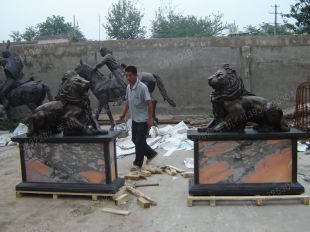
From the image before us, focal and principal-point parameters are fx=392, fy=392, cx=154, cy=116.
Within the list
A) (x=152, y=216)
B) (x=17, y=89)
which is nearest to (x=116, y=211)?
(x=152, y=216)

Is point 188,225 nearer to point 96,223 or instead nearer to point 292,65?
point 96,223

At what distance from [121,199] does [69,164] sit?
839mm

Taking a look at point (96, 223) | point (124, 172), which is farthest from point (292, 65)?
point (96, 223)

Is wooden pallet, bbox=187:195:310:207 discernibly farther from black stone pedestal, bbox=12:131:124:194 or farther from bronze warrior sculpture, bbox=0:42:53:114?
bronze warrior sculpture, bbox=0:42:53:114

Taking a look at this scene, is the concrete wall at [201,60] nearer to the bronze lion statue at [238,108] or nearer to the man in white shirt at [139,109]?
the man in white shirt at [139,109]

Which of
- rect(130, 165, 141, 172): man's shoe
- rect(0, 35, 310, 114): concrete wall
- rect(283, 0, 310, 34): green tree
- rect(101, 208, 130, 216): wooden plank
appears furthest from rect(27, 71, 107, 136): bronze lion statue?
rect(283, 0, 310, 34): green tree

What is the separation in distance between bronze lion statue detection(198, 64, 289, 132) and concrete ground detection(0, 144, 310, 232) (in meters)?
0.95

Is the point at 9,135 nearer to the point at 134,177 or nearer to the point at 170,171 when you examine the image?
the point at 134,177

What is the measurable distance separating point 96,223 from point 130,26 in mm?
25935

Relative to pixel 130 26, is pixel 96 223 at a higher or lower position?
lower

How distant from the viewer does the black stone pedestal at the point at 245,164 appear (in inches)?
185

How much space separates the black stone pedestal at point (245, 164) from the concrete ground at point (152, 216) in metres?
0.21

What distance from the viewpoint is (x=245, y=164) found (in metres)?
4.74

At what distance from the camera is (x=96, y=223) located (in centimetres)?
428
